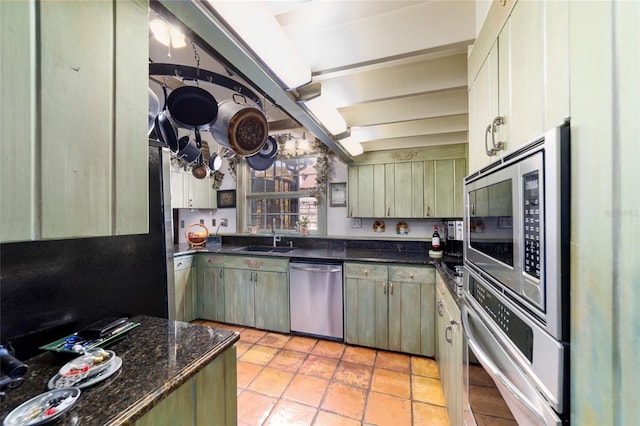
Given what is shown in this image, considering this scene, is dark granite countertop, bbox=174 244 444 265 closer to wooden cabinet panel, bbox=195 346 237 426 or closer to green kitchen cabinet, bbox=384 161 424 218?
green kitchen cabinet, bbox=384 161 424 218

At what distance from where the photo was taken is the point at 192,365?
848 millimetres

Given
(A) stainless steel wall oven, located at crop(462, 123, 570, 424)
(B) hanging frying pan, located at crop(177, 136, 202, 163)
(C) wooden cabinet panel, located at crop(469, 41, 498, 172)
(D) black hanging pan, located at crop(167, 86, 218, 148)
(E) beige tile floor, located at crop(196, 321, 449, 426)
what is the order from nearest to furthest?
(A) stainless steel wall oven, located at crop(462, 123, 570, 424) → (C) wooden cabinet panel, located at crop(469, 41, 498, 172) → (D) black hanging pan, located at crop(167, 86, 218, 148) → (E) beige tile floor, located at crop(196, 321, 449, 426) → (B) hanging frying pan, located at crop(177, 136, 202, 163)

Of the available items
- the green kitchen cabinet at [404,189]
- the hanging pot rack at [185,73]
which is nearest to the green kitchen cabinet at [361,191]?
the green kitchen cabinet at [404,189]

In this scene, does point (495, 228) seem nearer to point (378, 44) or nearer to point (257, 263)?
point (378, 44)

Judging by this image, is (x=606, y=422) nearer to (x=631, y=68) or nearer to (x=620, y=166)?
(x=620, y=166)

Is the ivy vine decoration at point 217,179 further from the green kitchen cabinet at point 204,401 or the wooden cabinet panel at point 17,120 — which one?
the wooden cabinet panel at point 17,120

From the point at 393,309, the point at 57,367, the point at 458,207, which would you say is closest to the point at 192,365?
the point at 57,367

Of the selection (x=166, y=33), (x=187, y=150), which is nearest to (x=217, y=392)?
(x=187, y=150)

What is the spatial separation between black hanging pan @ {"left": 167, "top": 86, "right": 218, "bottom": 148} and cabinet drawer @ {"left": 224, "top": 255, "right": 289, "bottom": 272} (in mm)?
1809

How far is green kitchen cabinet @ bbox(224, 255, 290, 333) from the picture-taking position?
9.82ft

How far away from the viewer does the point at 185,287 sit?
320 cm

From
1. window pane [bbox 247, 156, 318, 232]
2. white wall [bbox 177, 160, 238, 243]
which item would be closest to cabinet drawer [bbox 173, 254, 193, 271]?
white wall [bbox 177, 160, 238, 243]

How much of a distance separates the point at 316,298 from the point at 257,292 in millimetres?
769

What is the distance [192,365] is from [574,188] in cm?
116
